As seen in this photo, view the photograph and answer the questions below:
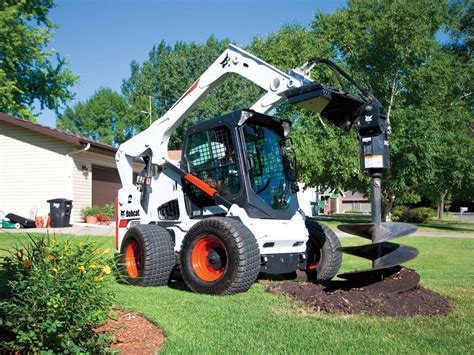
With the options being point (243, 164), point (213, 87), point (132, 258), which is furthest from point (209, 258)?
point (213, 87)

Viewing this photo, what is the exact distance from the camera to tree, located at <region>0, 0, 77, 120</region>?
23859mm

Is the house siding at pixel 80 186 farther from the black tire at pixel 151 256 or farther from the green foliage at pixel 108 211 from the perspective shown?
the black tire at pixel 151 256

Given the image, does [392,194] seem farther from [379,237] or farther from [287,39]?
[379,237]

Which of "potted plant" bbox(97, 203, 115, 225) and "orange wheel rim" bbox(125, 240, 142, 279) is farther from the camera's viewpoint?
"potted plant" bbox(97, 203, 115, 225)

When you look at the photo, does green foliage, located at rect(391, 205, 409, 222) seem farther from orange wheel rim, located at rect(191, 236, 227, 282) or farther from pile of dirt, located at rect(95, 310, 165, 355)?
pile of dirt, located at rect(95, 310, 165, 355)

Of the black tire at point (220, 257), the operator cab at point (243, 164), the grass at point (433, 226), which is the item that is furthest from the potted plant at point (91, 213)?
the black tire at point (220, 257)

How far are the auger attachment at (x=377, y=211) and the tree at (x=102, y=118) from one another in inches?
2222

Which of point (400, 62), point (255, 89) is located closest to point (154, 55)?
point (255, 89)

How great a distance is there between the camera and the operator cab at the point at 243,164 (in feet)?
24.9

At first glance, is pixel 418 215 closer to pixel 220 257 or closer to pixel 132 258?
pixel 132 258

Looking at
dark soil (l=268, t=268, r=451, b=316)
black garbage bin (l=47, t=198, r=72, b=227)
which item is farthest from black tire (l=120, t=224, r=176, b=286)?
black garbage bin (l=47, t=198, r=72, b=227)

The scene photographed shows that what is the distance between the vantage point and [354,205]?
7925cm

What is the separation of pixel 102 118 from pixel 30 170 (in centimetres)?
4356

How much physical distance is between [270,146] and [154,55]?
56.8m
